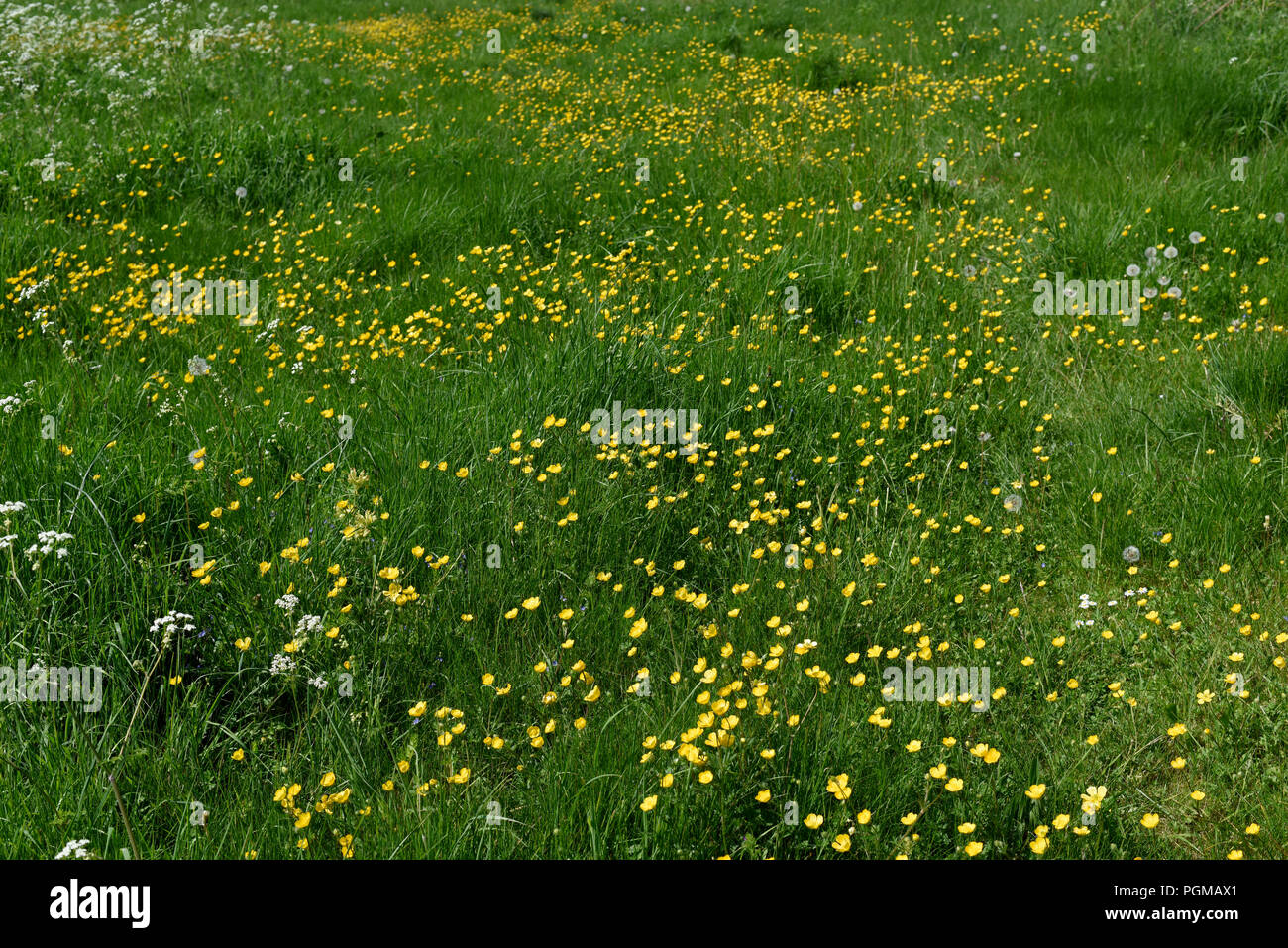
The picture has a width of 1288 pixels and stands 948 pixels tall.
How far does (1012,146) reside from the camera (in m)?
7.39

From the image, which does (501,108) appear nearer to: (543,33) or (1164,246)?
(543,33)

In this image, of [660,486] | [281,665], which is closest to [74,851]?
→ [281,665]

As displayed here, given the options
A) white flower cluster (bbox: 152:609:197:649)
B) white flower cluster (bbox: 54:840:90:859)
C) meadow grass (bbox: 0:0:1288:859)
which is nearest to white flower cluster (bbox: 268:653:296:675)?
meadow grass (bbox: 0:0:1288:859)

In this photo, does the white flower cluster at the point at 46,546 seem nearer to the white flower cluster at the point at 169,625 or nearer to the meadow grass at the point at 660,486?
the meadow grass at the point at 660,486

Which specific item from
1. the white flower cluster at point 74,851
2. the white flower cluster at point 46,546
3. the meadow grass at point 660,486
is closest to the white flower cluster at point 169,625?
the meadow grass at point 660,486

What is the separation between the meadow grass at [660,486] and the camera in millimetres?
2570

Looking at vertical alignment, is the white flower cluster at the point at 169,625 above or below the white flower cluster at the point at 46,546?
below

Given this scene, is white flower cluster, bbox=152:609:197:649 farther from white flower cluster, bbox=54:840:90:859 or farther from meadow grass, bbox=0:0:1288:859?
white flower cluster, bbox=54:840:90:859

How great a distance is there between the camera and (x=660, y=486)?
12.6 ft

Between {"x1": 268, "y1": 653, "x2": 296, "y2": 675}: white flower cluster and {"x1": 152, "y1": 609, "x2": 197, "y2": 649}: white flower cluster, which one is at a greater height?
{"x1": 152, "y1": 609, "x2": 197, "y2": 649}: white flower cluster

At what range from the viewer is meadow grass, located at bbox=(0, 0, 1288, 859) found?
2.57m

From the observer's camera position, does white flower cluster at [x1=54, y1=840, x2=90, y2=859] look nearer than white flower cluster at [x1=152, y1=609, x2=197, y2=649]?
Yes

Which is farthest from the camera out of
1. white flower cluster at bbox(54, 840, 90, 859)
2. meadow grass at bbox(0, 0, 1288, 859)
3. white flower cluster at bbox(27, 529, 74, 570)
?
white flower cluster at bbox(27, 529, 74, 570)

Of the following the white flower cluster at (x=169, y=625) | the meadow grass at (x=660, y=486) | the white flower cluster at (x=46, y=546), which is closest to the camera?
the meadow grass at (x=660, y=486)
